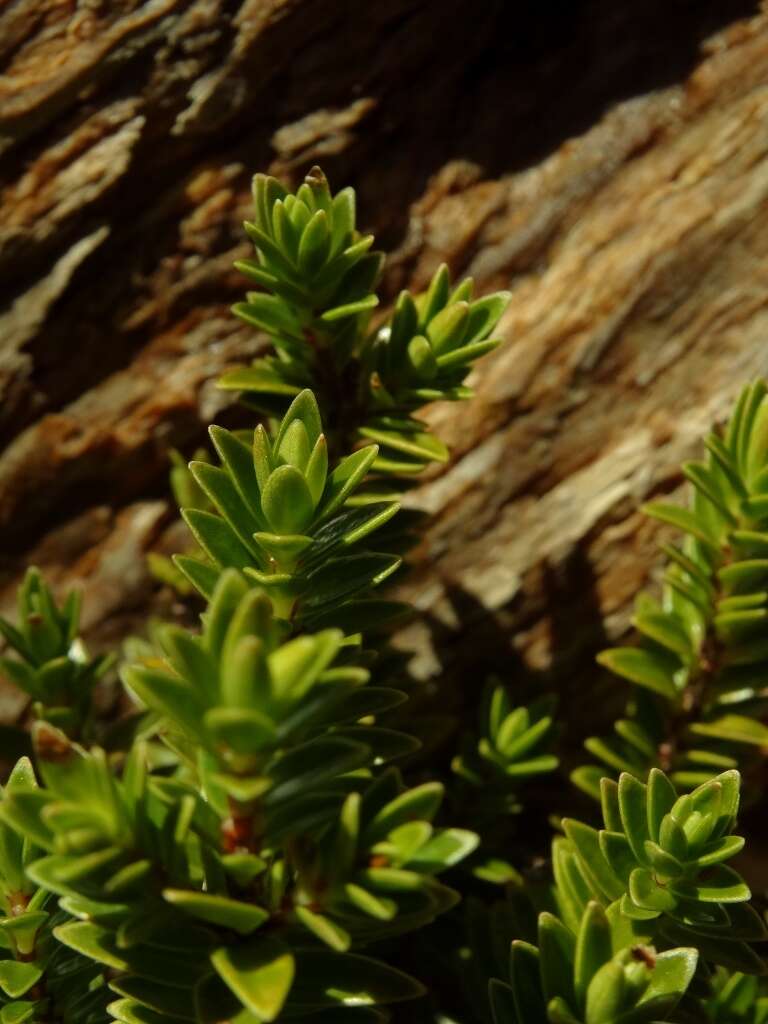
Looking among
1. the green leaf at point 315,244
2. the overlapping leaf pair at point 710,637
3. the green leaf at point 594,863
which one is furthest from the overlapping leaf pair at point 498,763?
the green leaf at point 315,244

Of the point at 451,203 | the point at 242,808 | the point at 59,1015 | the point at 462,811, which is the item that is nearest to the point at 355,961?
the point at 242,808

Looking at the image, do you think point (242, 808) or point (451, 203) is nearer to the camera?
point (242, 808)

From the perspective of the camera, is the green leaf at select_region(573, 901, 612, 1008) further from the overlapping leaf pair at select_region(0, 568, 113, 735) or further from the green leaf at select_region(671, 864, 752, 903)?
the overlapping leaf pair at select_region(0, 568, 113, 735)

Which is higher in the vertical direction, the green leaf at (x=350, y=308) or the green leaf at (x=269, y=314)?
the green leaf at (x=269, y=314)

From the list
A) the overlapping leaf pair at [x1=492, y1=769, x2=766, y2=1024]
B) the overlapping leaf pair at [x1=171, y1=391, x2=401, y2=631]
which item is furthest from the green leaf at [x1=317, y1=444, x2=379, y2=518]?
the overlapping leaf pair at [x1=492, y1=769, x2=766, y2=1024]

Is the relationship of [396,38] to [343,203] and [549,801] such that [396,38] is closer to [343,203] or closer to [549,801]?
[343,203]

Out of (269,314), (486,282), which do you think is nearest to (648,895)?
(269,314)

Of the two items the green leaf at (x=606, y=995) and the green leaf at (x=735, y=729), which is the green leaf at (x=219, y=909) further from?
the green leaf at (x=735, y=729)

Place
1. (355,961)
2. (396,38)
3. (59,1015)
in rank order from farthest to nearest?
(396,38) < (59,1015) < (355,961)
